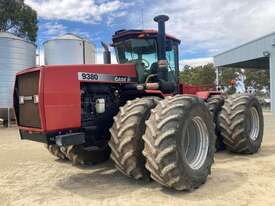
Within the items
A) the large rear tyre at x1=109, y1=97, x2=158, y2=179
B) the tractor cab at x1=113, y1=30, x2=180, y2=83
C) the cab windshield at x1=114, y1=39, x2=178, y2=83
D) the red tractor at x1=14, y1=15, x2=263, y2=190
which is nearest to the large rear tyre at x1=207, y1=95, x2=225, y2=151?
the red tractor at x1=14, y1=15, x2=263, y2=190

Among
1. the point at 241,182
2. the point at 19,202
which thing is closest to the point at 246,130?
the point at 241,182

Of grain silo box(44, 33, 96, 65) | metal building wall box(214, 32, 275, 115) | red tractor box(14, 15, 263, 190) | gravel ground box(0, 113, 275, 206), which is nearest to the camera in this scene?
gravel ground box(0, 113, 275, 206)

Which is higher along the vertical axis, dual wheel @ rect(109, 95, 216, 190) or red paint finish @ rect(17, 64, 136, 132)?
red paint finish @ rect(17, 64, 136, 132)

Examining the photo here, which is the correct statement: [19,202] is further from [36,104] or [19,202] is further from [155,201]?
[155,201]

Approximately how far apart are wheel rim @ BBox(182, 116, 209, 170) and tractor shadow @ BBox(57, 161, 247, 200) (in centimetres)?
44

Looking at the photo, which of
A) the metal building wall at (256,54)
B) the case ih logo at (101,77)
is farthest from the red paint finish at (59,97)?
the metal building wall at (256,54)

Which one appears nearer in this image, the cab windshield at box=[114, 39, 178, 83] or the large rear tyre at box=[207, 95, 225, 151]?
the cab windshield at box=[114, 39, 178, 83]

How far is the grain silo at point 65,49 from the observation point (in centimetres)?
1744

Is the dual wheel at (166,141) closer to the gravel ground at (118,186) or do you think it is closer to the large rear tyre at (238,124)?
the gravel ground at (118,186)

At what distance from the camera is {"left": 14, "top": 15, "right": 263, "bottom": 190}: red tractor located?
613cm

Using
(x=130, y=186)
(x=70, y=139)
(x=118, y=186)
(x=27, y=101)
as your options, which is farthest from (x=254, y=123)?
(x=27, y=101)

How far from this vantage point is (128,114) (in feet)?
21.5

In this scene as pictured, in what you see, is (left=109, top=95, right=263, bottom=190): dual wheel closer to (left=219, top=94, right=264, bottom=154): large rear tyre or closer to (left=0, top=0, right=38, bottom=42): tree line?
(left=219, top=94, right=264, bottom=154): large rear tyre

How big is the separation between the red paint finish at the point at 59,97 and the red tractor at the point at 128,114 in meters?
0.01
